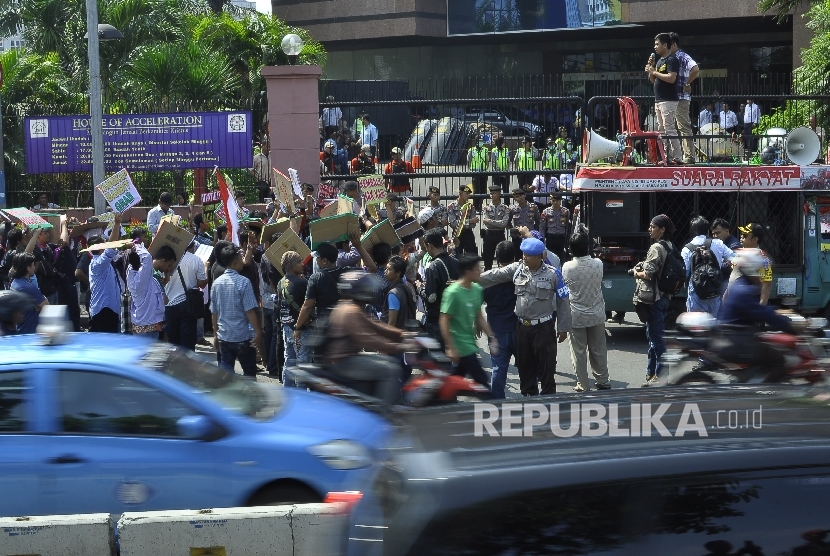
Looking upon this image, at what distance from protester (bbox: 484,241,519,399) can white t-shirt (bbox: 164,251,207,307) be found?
308cm

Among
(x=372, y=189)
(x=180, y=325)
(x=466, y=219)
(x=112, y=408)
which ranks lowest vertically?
(x=180, y=325)

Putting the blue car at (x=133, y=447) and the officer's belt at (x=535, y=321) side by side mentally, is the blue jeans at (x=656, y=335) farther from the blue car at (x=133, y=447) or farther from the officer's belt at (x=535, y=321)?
the blue car at (x=133, y=447)

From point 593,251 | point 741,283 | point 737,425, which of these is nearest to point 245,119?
point 593,251

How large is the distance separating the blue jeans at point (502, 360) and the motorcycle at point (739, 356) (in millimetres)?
1646

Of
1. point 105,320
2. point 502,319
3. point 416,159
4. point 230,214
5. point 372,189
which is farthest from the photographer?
point 416,159

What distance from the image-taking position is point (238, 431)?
589 centimetres

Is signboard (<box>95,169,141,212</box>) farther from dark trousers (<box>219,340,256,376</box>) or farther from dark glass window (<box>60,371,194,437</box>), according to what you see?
dark glass window (<box>60,371,194,437</box>)

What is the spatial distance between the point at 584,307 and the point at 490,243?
702 centimetres

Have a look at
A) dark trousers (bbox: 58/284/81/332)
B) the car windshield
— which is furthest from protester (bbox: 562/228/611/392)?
dark trousers (bbox: 58/284/81/332)

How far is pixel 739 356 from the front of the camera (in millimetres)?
7652

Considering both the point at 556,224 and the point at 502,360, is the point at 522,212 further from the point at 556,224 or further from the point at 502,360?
the point at 502,360

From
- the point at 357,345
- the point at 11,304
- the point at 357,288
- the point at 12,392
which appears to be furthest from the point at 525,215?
the point at 12,392

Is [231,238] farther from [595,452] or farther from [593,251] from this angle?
[595,452]

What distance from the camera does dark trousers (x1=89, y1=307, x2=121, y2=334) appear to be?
10.9 m
